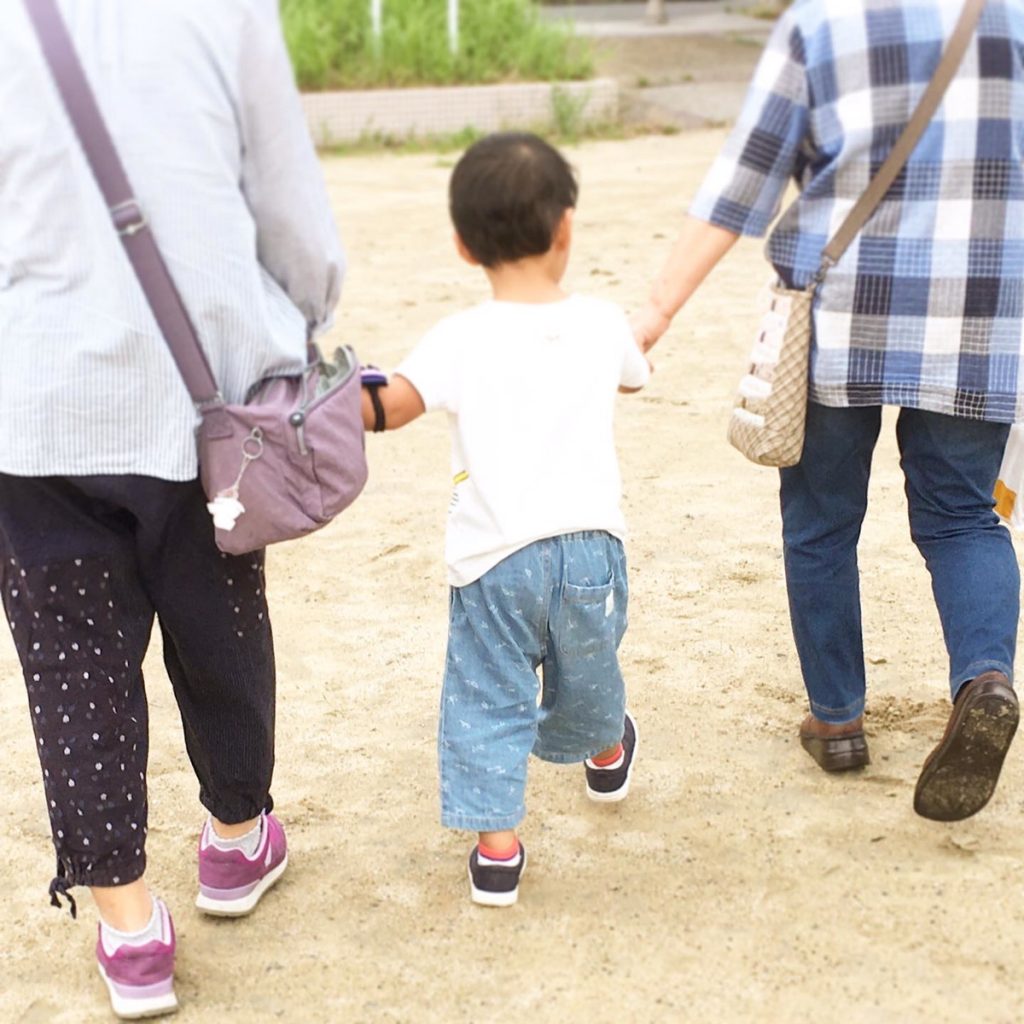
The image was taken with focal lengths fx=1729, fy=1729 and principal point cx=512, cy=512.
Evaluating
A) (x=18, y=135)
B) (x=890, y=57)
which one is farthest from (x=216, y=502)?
(x=890, y=57)

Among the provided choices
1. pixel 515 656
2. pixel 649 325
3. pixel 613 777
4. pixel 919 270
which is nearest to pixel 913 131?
pixel 919 270

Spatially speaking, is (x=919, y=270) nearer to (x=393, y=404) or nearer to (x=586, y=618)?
(x=586, y=618)

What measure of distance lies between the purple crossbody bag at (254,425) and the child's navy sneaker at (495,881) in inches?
28.3

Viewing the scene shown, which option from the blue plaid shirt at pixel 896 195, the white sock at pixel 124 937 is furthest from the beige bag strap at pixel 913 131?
the white sock at pixel 124 937

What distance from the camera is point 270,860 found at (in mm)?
2816

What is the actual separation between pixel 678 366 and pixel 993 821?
9.88 ft

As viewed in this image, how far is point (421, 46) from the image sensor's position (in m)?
11.5

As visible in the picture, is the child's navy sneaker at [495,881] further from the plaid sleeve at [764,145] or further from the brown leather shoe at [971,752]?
the plaid sleeve at [764,145]

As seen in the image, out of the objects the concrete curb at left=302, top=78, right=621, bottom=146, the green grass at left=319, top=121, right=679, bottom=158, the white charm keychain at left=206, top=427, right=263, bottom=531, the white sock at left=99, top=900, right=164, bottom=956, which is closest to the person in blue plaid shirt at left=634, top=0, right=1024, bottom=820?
the white charm keychain at left=206, top=427, right=263, bottom=531

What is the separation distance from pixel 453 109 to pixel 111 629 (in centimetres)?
918

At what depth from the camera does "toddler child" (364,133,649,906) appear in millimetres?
2492

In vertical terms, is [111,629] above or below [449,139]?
above

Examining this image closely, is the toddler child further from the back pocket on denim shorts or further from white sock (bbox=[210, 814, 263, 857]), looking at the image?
white sock (bbox=[210, 814, 263, 857])

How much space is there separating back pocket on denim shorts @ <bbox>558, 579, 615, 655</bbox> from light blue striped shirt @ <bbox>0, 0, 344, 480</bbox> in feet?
2.09
